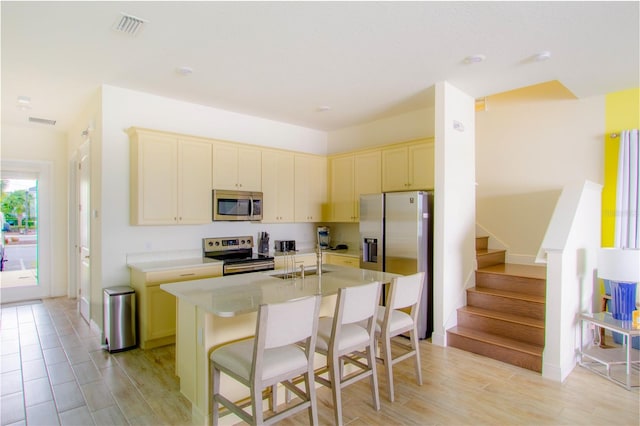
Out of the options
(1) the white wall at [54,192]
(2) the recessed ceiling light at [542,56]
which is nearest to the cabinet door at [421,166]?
(2) the recessed ceiling light at [542,56]

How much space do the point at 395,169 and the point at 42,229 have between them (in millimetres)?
5812

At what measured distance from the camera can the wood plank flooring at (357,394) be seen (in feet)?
8.15

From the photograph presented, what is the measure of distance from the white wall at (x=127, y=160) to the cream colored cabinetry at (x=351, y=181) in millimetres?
1321

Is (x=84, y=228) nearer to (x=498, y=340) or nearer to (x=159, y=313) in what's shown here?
A: (x=159, y=313)

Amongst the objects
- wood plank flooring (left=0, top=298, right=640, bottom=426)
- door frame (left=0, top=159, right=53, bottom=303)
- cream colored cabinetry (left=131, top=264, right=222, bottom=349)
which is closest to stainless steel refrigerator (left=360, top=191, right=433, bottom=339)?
wood plank flooring (left=0, top=298, right=640, bottom=426)

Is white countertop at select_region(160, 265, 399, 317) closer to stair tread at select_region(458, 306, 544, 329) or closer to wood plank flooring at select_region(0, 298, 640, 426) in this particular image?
wood plank flooring at select_region(0, 298, 640, 426)

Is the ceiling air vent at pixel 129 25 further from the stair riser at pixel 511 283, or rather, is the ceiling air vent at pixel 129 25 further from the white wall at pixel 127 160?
the stair riser at pixel 511 283

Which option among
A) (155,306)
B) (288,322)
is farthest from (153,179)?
(288,322)

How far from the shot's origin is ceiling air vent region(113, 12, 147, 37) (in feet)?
8.34

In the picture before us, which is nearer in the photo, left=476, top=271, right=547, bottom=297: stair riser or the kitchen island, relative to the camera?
the kitchen island

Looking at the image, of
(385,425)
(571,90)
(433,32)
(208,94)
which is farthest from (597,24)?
(208,94)

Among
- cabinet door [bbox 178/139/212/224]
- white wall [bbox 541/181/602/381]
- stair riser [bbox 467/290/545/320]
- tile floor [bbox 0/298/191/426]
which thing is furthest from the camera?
cabinet door [bbox 178/139/212/224]

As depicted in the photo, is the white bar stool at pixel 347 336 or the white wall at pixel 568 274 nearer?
the white bar stool at pixel 347 336

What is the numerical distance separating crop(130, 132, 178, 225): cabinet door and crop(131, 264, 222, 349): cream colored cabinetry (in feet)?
2.05
